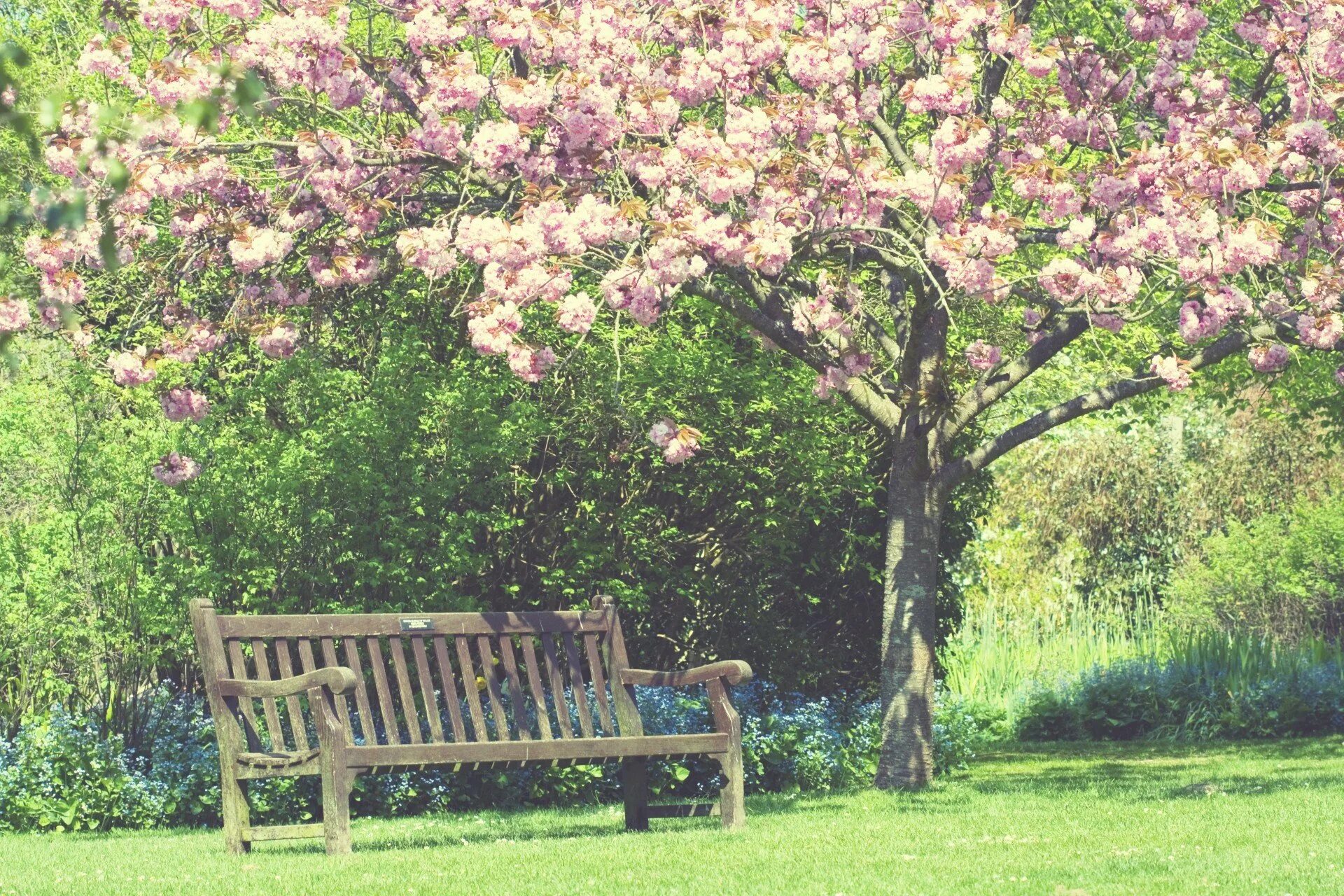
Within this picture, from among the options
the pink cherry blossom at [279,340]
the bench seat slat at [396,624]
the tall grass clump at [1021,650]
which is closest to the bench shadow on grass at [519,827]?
the bench seat slat at [396,624]

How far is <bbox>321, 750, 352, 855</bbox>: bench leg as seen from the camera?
669cm

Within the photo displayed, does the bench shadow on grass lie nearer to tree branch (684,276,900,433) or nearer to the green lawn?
the green lawn

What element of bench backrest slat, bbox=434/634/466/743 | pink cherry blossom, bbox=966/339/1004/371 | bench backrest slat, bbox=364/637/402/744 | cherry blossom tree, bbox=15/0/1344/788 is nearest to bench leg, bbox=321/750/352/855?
bench backrest slat, bbox=364/637/402/744

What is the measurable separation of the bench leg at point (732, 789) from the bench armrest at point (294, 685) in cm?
169

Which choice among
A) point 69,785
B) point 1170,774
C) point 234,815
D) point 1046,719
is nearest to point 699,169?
point 234,815

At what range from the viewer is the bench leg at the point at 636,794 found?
7750 millimetres

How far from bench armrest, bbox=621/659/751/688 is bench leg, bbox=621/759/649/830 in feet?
1.20

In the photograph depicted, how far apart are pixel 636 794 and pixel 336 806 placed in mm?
1565

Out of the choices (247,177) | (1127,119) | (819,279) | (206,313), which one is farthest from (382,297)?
(1127,119)

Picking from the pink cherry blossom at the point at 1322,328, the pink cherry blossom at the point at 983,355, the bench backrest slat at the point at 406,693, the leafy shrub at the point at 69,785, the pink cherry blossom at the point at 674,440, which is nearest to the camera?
the bench backrest slat at the point at 406,693

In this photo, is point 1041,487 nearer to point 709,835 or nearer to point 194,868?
point 709,835

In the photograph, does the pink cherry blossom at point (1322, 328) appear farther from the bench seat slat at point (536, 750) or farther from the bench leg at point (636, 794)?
the bench leg at point (636, 794)

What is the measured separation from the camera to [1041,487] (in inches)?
800

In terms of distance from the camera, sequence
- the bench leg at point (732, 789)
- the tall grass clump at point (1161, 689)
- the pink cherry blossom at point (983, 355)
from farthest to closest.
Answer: the tall grass clump at point (1161, 689) → the pink cherry blossom at point (983, 355) → the bench leg at point (732, 789)
